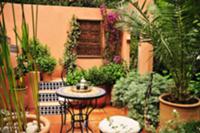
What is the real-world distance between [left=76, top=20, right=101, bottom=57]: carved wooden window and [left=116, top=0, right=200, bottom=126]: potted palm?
11.0 ft

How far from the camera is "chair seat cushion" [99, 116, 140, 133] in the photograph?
286 cm

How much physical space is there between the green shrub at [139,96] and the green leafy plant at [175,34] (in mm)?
413

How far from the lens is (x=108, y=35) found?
6820 mm

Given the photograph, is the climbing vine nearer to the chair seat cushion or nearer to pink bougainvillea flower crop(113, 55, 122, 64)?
pink bougainvillea flower crop(113, 55, 122, 64)

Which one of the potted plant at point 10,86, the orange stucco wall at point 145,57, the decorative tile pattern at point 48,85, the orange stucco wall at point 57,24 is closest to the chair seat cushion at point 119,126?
the potted plant at point 10,86

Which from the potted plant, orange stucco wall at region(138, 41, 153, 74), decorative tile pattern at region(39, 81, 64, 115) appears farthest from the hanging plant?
the potted plant

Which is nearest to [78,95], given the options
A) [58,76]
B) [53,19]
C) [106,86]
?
[106,86]

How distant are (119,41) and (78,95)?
3845 millimetres

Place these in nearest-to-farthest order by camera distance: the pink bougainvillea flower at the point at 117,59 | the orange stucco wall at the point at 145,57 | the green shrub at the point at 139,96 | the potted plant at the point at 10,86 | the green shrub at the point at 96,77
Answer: the potted plant at the point at 10,86, the green shrub at the point at 139,96, the orange stucco wall at the point at 145,57, the green shrub at the point at 96,77, the pink bougainvillea flower at the point at 117,59

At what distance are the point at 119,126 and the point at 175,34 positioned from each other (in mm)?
1503

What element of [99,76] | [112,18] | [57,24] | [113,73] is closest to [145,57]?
[113,73]

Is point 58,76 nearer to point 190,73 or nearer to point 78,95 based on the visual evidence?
point 78,95

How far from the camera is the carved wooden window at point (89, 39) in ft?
22.7

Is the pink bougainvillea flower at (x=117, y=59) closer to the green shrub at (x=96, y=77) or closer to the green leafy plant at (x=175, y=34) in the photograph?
the green shrub at (x=96, y=77)
